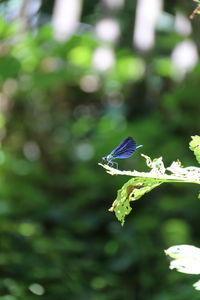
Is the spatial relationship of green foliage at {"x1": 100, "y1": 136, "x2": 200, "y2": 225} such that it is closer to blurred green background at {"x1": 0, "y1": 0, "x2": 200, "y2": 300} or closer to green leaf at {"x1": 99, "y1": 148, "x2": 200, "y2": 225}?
green leaf at {"x1": 99, "y1": 148, "x2": 200, "y2": 225}

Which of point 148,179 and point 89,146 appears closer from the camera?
point 148,179

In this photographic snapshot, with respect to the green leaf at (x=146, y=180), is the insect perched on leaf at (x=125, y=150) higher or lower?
higher

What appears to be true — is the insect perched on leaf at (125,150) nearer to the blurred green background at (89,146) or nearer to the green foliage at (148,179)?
the green foliage at (148,179)

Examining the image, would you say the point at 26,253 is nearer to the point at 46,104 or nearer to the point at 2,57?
the point at 2,57

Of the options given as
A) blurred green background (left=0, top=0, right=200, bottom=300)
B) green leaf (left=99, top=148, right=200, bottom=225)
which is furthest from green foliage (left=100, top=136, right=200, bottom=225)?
blurred green background (left=0, top=0, right=200, bottom=300)

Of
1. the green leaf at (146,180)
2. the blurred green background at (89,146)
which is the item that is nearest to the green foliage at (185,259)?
the green leaf at (146,180)

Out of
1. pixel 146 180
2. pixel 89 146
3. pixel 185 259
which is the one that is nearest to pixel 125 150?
pixel 146 180

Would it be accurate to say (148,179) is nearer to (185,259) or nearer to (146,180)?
(146,180)

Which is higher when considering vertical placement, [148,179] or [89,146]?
[89,146]

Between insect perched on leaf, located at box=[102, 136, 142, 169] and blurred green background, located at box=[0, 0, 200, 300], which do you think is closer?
insect perched on leaf, located at box=[102, 136, 142, 169]
